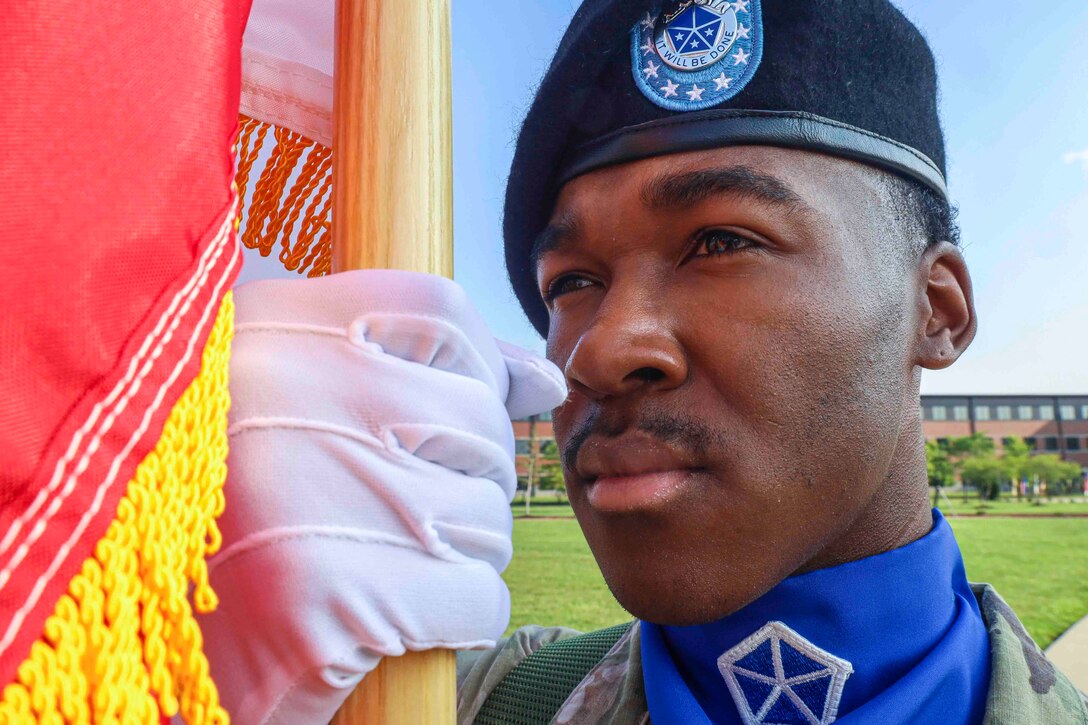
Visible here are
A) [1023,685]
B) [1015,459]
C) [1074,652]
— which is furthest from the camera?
[1015,459]

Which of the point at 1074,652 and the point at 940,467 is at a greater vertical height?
the point at 940,467

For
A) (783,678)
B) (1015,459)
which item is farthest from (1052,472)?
(783,678)

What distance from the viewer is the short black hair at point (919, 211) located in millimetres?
1459

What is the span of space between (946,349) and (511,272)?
3.16ft

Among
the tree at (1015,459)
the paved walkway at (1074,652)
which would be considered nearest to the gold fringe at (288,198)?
the paved walkway at (1074,652)

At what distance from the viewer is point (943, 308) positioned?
1.52 metres

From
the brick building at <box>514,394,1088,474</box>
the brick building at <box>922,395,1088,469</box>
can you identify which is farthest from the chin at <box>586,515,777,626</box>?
the brick building at <box>922,395,1088,469</box>

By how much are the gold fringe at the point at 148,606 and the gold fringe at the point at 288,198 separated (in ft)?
1.54

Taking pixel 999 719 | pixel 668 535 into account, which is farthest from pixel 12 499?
pixel 999 719

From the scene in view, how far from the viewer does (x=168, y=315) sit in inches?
29.1

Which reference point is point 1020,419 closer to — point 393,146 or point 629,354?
point 629,354

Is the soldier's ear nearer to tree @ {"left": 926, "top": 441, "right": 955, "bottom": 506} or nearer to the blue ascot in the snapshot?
the blue ascot

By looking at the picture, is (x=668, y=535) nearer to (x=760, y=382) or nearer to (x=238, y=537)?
(x=760, y=382)

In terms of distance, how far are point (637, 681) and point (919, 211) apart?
1058 mm
